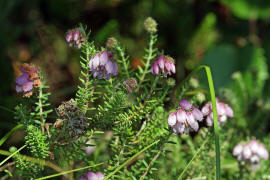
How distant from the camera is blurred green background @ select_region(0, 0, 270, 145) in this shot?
198 centimetres

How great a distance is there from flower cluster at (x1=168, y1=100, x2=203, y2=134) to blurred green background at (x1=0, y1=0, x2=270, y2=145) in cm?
118

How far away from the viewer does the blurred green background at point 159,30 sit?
77.9 inches

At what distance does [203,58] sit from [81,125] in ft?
4.43

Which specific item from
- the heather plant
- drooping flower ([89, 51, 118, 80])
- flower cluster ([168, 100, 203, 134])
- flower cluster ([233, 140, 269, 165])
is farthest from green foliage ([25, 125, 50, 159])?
flower cluster ([233, 140, 269, 165])

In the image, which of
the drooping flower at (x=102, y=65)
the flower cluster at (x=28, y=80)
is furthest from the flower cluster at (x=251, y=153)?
the flower cluster at (x=28, y=80)

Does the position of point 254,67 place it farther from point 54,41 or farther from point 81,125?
point 81,125

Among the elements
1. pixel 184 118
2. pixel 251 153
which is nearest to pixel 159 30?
pixel 251 153

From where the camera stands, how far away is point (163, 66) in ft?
2.81

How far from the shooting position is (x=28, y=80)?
0.84 metres

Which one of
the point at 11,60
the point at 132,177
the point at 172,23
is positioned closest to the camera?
the point at 132,177

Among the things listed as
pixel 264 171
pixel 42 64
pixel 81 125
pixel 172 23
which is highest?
pixel 172 23

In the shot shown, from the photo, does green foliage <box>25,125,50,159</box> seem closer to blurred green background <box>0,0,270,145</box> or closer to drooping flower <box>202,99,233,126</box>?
drooping flower <box>202,99,233,126</box>

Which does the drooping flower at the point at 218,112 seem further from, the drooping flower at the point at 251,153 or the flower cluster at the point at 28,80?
the flower cluster at the point at 28,80

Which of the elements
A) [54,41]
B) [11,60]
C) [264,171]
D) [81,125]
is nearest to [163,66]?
[81,125]
